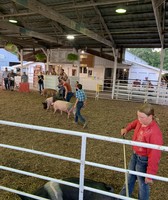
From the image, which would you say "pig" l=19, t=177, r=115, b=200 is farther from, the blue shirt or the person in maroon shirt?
the blue shirt

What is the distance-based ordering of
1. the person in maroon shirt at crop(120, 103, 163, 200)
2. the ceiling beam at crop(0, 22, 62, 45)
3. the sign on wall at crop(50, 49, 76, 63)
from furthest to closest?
the sign on wall at crop(50, 49, 76, 63)
the ceiling beam at crop(0, 22, 62, 45)
the person in maroon shirt at crop(120, 103, 163, 200)

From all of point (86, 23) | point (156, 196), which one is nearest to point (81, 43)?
point (86, 23)

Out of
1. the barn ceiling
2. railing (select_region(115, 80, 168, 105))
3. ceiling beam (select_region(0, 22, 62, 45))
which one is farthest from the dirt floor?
railing (select_region(115, 80, 168, 105))

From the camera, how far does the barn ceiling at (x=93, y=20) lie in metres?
6.72


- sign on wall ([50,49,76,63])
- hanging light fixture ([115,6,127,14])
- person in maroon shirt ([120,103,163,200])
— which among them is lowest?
person in maroon shirt ([120,103,163,200])

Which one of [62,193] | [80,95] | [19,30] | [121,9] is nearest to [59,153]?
[62,193]

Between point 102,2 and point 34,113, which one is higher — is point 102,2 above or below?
above

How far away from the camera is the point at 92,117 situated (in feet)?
24.0

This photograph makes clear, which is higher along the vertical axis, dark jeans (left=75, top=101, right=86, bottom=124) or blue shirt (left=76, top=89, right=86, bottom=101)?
blue shirt (left=76, top=89, right=86, bottom=101)

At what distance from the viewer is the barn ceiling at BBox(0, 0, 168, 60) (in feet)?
22.0

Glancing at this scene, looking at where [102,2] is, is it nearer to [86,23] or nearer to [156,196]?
[86,23]

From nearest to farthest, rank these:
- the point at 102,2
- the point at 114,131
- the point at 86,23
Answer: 1. the point at 114,131
2. the point at 102,2
3. the point at 86,23

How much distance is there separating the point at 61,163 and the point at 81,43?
11.3m

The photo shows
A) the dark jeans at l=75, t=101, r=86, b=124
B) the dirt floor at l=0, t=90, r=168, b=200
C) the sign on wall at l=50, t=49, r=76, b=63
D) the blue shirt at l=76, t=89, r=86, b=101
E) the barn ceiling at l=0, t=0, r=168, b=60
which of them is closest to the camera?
the dirt floor at l=0, t=90, r=168, b=200
